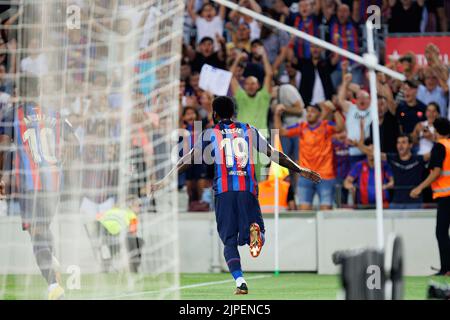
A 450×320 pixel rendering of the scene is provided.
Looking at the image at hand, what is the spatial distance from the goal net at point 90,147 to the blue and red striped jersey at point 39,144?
0.5 inches

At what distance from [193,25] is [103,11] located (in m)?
6.68

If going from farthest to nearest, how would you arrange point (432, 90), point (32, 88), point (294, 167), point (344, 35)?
point (344, 35) < point (432, 90) < point (32, 88) < point (294, 167)

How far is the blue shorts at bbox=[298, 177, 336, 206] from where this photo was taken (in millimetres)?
17297

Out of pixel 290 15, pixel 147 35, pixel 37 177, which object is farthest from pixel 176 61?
pixel 290 15

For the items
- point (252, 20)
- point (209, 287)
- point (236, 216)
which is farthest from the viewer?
point (252, 20)

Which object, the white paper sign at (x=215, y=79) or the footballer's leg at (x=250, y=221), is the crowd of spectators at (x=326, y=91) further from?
the footballer's leg at (x=250, y=221)

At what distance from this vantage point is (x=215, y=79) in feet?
58.2

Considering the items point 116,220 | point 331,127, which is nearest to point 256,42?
point 331,127

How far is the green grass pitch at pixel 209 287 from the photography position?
12.4 meters

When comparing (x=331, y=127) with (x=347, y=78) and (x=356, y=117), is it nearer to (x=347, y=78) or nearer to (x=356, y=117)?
(x=356, y=117)

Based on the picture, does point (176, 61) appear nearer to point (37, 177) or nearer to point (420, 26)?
point (37, 177)

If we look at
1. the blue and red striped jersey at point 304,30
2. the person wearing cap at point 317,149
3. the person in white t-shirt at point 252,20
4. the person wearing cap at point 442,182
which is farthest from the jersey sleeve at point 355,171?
the person in white t-shirt at point 252,20

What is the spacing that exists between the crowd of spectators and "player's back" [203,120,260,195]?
4920mm

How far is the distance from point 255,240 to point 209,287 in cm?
245
